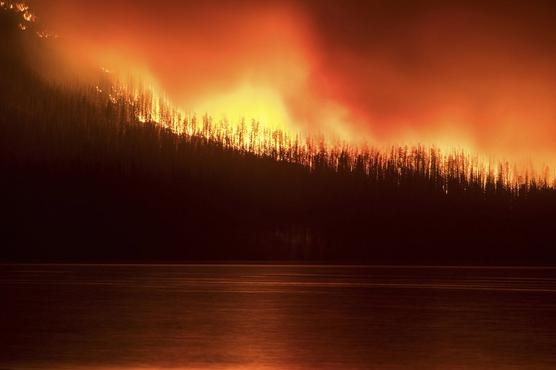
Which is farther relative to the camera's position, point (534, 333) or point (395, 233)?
point (395, 233)

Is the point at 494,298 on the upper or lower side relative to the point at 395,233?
lower

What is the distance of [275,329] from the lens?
955 inches

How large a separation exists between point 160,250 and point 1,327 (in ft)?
520

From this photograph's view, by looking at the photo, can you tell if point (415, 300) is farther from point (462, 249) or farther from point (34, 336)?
point (462, 249)

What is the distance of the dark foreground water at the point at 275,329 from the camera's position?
1856cm

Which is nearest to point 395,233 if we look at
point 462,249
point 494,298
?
point 462,249

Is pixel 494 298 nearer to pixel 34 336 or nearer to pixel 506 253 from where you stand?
pixel 34 336

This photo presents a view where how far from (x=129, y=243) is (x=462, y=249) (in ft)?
235

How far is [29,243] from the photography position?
184250 millimetres

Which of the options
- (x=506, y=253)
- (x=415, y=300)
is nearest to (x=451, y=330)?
(x=415, y=300)

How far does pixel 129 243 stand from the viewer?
19662 centimetres

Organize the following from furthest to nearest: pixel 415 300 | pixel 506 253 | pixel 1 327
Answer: pixel 506 253
pixel 415 300
pixel 1 327

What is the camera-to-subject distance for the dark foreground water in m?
18.6

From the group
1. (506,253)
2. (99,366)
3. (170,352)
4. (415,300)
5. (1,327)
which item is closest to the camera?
(99,366)
